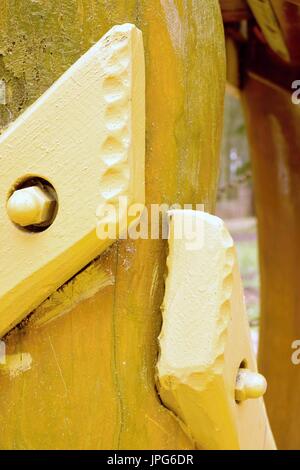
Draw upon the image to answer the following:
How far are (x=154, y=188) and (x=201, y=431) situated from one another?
198 millimetres

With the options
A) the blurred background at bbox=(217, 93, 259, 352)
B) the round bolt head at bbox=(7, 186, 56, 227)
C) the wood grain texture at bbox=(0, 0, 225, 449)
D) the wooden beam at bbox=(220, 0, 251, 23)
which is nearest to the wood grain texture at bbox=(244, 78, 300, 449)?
the wooden beam at bbox=(220, 0, 251, 23)

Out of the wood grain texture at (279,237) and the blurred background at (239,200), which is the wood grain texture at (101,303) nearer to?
the wood grain texture at (279,237)

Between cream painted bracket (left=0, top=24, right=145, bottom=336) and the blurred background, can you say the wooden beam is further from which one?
the blurred background

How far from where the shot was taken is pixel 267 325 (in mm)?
1334

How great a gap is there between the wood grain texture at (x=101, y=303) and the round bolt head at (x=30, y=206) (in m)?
0.07

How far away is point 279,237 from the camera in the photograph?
4.25 feet

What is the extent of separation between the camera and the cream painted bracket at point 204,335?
44 cm

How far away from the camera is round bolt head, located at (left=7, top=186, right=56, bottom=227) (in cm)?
39

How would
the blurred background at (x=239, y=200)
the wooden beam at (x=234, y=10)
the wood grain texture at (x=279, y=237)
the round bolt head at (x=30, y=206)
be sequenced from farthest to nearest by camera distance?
the blurred background at (x=239, y=200) < the wood grain texture at (x=279, y=237) < the wooden beam at (x=234, y=10) < the round bolt head at (x=30, y=206)

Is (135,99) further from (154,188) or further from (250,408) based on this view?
(250,408)

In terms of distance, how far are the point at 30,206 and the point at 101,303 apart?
0.34 feet

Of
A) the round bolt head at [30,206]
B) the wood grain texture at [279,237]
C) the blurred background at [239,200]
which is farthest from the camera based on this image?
the blurred background at [239,200]

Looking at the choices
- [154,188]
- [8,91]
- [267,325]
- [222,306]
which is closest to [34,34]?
[8,91]

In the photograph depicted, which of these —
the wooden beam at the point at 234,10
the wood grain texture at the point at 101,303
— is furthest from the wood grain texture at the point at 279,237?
the wood grain texture at the point at 101,303
